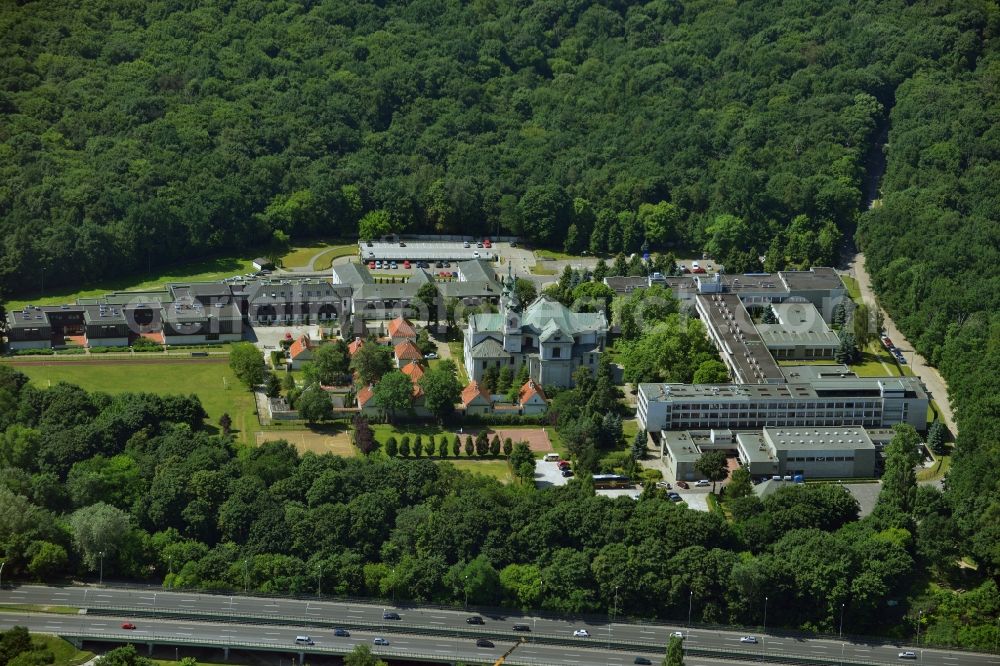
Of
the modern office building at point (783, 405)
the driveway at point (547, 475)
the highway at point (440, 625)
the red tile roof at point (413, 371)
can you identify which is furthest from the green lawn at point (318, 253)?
the highway at point (440, 625)

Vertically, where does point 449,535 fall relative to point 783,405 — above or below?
above

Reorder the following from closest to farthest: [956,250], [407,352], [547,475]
Result: [547,475] → [407,352] → [956,250]

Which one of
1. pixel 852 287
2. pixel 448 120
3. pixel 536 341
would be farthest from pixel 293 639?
pixel 448 120

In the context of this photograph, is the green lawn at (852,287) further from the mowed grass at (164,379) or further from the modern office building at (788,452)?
the mowed grass at (164,379)

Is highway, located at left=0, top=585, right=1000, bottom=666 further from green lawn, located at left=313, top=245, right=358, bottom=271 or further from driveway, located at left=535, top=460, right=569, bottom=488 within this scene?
green lawn, located at left=313, top=245, right=358, bottom=271

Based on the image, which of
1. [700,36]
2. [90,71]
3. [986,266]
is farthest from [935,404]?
[90,71]

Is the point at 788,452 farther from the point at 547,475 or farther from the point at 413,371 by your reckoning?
the point at 413,371

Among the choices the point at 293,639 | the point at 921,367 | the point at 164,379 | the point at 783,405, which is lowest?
the point at 921,367
